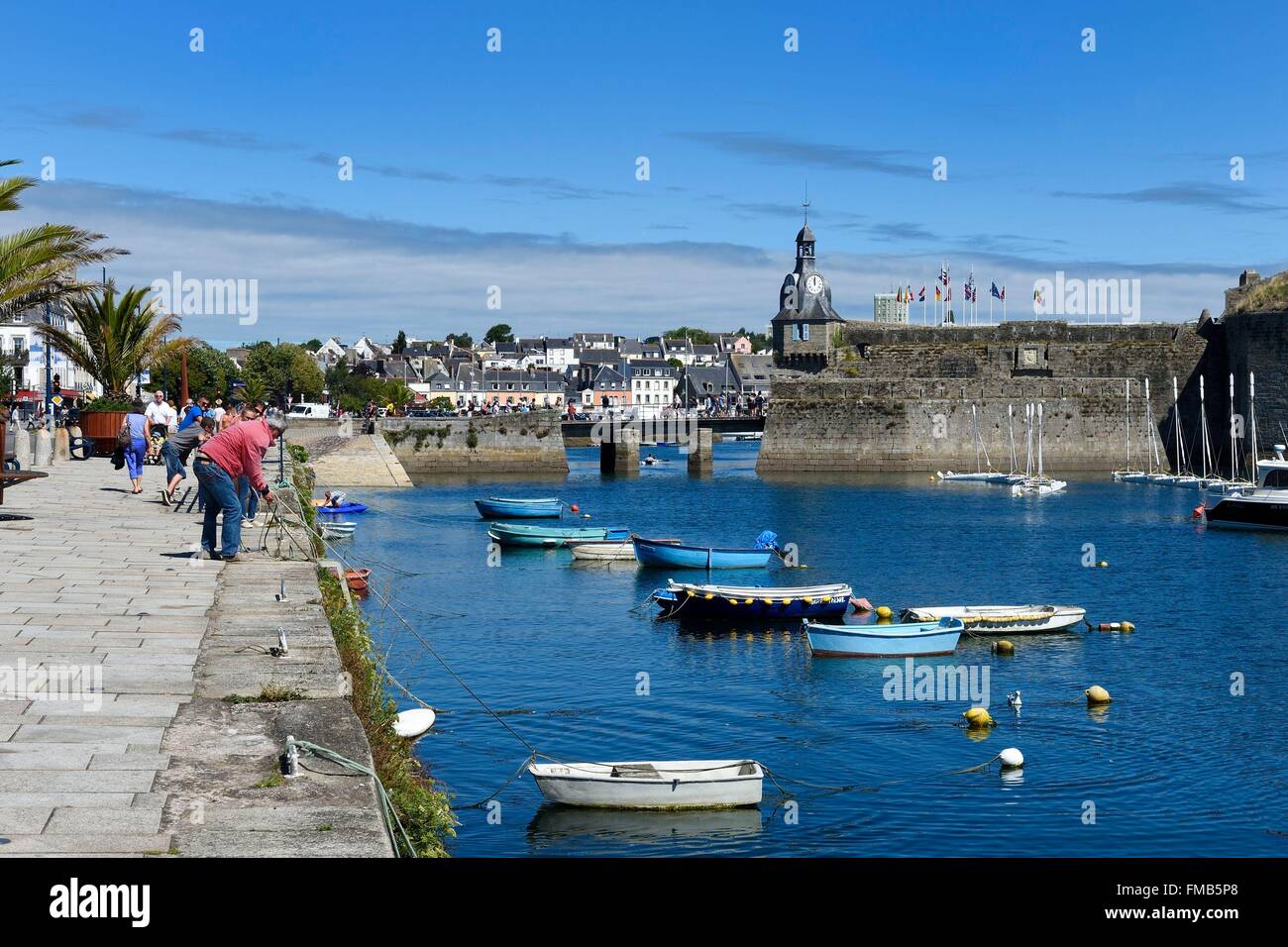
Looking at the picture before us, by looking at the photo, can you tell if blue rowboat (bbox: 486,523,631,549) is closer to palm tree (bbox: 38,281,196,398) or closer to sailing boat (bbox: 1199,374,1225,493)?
palm tree (bbox: 38,281,196,398)

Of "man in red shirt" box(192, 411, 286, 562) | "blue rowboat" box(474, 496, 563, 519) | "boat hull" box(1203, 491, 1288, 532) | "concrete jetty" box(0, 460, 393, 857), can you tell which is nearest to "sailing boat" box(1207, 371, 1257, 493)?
"boat hull" box(1203, 491, 1288, 532)

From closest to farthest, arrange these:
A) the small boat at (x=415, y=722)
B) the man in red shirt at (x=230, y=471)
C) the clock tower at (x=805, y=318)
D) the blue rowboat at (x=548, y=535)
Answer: the small boat at (x=415, y=722) → the man in red shirt at (x=230, y=471) → the blue rowboat at (x=548, y=535) → the clock tower at (x=805, y=318)

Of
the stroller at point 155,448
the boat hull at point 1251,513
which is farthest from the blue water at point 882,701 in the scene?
the stroller at point 155,448

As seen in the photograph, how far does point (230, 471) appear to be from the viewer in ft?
58.1

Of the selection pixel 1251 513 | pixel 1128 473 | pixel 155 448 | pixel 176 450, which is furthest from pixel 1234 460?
pixel 176 450

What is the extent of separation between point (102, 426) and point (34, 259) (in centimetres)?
1316

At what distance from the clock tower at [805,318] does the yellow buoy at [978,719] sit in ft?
264

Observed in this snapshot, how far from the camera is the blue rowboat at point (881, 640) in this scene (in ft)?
84.8

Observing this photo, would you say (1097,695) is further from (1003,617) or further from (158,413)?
(158,413)

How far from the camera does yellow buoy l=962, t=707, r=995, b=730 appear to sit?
20.3 m

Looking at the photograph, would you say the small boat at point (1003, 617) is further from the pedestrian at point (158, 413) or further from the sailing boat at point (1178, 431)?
the sailing boat at point (1178, 431)

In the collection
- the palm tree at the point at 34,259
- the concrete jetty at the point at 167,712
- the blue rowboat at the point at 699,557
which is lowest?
the blue rowboat at the point at 699,557

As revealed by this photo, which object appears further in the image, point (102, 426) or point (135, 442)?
point (102, 426)

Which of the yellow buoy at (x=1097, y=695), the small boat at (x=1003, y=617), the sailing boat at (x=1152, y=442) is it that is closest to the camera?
the yellow buoy at (x=1097, y=695)
